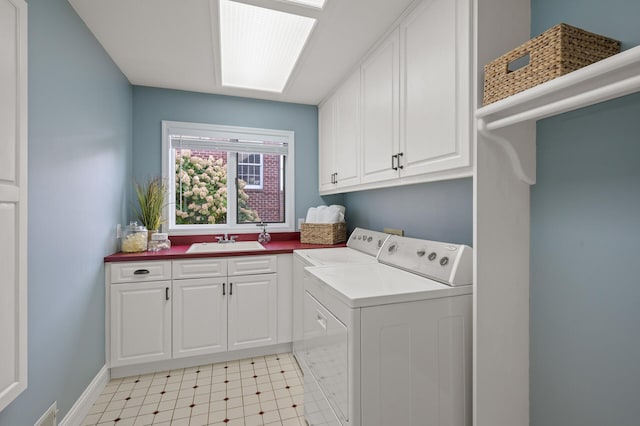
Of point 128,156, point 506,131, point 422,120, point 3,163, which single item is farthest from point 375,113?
point 128,156

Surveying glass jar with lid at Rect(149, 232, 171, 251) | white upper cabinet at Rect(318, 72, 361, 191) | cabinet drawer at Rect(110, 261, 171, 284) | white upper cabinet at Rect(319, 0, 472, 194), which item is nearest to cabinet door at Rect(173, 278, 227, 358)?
cabinet drawer at Rect(110, 261, 171, 284)

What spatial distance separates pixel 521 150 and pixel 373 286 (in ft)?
2.66

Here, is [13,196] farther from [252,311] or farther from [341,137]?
[341,137]

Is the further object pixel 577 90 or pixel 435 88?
pixel 435 88

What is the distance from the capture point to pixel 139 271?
220 centimetres

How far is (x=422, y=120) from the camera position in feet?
4.99

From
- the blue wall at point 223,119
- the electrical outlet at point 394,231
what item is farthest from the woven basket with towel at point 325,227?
the electrical outlet at point 394,231

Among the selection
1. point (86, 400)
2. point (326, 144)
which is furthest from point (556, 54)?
point (86, 400)

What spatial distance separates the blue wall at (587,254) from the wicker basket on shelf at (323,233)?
1.65 m

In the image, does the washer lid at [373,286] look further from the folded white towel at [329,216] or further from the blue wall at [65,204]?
the blue wall at [65,204]

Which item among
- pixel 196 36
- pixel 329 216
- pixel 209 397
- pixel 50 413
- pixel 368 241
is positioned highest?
pixel 196 36

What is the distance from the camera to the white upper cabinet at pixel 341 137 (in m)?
2.29

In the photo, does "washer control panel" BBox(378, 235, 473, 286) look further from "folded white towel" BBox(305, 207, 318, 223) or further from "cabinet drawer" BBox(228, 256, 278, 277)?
"folded white towel" BBox(305, 207, 318, 223)

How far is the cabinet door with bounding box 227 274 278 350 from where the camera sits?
2.40 metres
